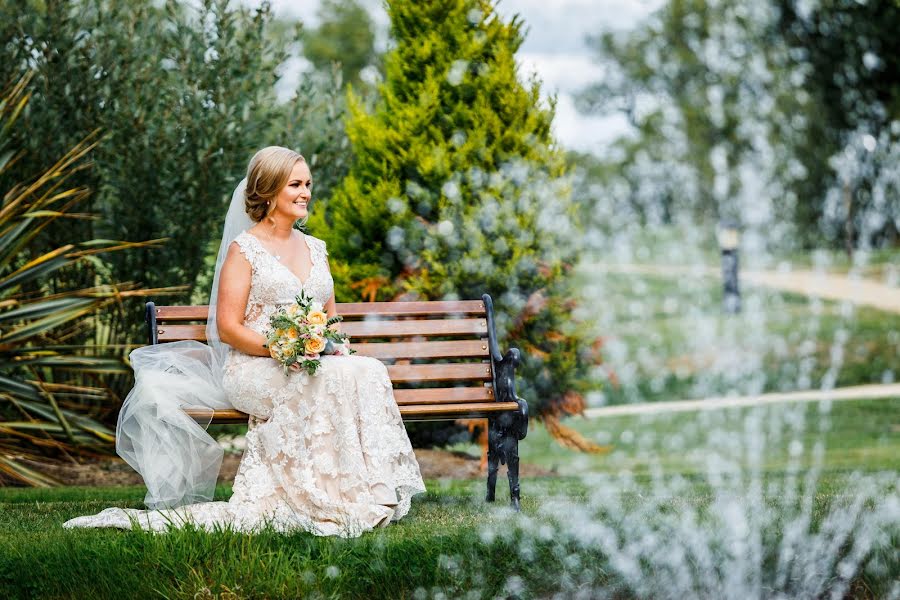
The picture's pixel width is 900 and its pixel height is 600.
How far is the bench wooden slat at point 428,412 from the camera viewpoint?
4.53 meters

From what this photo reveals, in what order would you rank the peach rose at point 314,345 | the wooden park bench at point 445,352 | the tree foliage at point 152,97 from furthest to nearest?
the tree foliage at point 152,97 < the wooden park bench at point 445,352 < the peach rose at point 314,345

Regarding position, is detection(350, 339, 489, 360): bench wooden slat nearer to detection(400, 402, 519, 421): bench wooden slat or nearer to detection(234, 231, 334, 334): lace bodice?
detection(400, 402, 519, 421): bench wooden slat

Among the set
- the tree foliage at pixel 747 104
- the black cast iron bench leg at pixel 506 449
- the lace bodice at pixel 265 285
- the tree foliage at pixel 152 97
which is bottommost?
the black cast iron bench leg at pixel 506 449

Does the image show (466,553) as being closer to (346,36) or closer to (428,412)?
(428,412)

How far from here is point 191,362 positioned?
190 inches

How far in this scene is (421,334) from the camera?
534 cm

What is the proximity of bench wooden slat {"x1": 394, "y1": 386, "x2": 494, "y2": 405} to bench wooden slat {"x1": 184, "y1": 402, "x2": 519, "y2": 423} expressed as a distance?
270mm

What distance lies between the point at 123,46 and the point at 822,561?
18.4 ft

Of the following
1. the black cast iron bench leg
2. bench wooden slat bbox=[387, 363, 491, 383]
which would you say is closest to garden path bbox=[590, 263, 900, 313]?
→ bench wooden slat bbox=[387, 363, 491, 383]

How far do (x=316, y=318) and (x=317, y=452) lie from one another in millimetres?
560

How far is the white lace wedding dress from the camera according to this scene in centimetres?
434

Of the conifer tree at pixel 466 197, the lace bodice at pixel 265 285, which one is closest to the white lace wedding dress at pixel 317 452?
the lace bodice at pixel 265 285

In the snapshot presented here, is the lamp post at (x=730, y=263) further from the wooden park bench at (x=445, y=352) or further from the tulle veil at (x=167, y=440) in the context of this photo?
the tulle veil at (x=167, y=440)

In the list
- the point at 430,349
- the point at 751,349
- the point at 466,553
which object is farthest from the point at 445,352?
the point at 751,349
